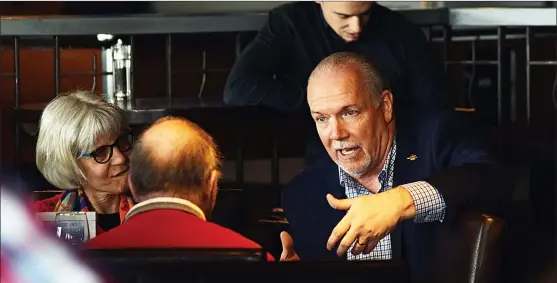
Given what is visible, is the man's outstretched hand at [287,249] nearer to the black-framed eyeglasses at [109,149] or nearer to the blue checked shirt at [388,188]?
the blue checked shirt at [388,188]

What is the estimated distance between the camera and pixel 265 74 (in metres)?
2.14

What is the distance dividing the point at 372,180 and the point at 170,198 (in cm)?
41

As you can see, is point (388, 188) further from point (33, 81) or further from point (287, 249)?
point (33, 81)

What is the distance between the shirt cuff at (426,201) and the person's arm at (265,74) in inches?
11.6

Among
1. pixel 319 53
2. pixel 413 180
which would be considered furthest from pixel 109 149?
pixel 413 180

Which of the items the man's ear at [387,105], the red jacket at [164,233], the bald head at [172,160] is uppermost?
the man's ear at [387,105]

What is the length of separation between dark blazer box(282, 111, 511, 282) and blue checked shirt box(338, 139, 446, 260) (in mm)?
11

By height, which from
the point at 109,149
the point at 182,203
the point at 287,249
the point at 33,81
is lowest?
the point at 287,249

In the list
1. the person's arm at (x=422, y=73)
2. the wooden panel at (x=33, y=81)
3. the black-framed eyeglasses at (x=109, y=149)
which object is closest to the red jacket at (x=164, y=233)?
the black-framed eyeglasses at (x=109, y=149)

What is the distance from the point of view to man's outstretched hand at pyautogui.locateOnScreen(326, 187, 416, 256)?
2055 mm

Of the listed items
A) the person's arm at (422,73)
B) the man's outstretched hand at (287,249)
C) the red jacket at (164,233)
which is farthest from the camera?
the person's arm at (422,73)

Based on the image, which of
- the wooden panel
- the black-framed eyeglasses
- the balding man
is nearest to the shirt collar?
the balding man

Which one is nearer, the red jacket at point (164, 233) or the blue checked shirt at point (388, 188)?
the red jacket at point (164, 233)

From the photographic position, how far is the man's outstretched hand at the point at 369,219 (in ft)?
6.74
